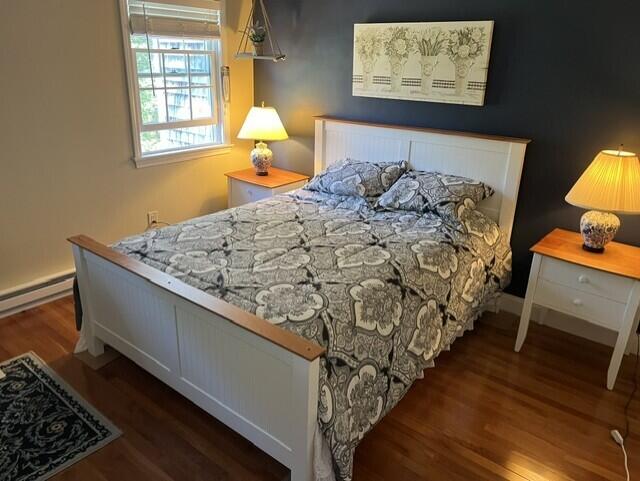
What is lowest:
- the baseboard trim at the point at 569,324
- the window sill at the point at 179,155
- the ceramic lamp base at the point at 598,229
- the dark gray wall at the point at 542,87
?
the baseboard trim at the point at 569,324

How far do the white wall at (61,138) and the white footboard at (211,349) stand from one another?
82 centimetres

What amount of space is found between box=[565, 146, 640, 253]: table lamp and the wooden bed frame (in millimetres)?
484

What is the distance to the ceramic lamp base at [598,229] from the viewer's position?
243 centimetres

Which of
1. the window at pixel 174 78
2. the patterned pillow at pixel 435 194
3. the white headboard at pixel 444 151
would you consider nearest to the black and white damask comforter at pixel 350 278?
the patterned pillow at pixel 435 194

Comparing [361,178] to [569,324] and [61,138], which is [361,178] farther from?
[61,138]

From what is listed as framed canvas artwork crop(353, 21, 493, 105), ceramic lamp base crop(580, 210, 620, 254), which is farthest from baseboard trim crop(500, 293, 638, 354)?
framed canvas artwork crop(353, 21, 493, 105)

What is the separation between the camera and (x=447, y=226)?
2688mm

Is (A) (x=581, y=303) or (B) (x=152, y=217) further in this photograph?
(B) (x=152, y=217)

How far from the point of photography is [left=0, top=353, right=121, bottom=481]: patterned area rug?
1912mm

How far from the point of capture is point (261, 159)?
3785 millimetres

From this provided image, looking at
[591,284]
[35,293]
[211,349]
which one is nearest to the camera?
[211,349]

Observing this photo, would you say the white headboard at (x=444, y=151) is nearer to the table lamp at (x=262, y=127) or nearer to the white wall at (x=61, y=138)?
the table lamp at (x=262, y=127)

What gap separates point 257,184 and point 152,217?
0.83 meters

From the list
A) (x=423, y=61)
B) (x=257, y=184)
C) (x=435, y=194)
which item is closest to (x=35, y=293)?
(x=257, y=184)
